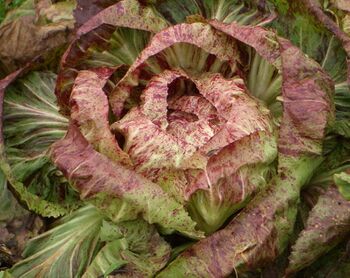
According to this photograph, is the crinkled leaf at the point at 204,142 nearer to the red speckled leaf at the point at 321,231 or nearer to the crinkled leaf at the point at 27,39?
the red speckled leaf at the point at 321,231

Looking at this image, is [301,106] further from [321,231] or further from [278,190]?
[321,231]

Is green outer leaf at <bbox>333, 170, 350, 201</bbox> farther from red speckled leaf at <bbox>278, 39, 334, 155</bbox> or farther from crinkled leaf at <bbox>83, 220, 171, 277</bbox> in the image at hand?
crinkled leaf at <bbox>83, 220, 171, 277</bbox>

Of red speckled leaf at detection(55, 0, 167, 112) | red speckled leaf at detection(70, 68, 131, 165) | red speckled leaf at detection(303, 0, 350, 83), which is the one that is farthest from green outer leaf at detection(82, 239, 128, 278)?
red speckled leaf at detection(303, 0, 350, 83)

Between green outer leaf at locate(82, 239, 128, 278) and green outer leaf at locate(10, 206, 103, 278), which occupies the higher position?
green outer leaf at locate(82, 239, 128, 278)

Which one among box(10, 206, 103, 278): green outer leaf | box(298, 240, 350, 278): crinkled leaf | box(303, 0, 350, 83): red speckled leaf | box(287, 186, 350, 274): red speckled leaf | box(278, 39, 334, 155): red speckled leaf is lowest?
box(10, 206, 103, 278): green outer leaf

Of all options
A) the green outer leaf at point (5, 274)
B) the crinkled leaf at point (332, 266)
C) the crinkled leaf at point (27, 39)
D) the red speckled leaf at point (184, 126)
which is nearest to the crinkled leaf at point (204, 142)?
the red speckled leaf at point (184, 126)

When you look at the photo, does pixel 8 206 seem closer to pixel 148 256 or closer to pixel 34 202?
pixel 34 202

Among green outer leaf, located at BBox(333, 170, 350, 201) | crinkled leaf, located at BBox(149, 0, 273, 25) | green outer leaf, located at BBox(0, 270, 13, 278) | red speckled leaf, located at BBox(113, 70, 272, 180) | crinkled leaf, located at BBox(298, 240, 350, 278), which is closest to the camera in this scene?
green outer leaf, located at BBox(333, 170, 350, 201)

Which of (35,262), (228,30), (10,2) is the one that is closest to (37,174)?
(35,262)
